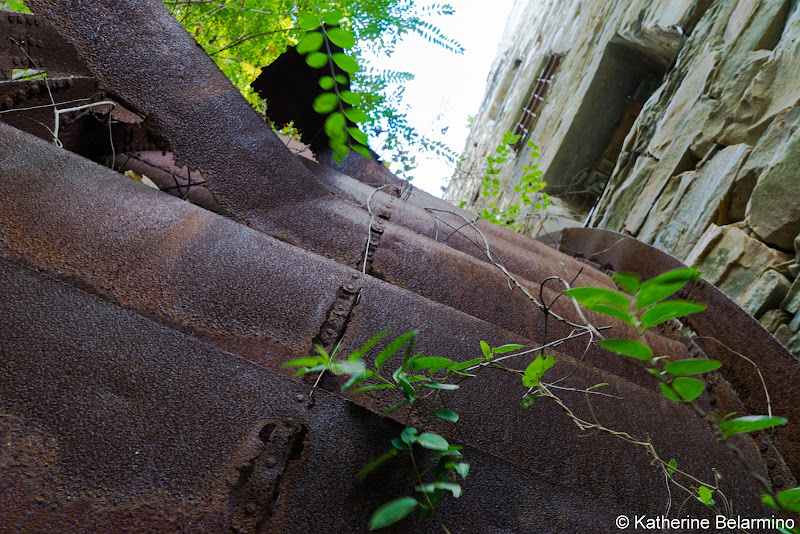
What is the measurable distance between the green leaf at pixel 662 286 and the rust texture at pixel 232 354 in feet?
1.38

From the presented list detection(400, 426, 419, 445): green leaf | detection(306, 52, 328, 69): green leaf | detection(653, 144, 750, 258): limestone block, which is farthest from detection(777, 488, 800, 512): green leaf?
detection(653, 144, 750, 258): limestone block

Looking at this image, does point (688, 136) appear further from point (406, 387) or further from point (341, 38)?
point (406, 387)

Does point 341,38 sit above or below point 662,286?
above

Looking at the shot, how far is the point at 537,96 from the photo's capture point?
8594mm

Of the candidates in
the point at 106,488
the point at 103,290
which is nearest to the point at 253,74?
the point at 103,290

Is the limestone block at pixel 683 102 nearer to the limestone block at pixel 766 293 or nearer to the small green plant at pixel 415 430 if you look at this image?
the limestone block at pixel 766 293

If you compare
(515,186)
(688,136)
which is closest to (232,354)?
(688,136)

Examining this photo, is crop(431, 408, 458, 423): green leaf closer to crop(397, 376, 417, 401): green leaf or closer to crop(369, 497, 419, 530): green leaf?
crop(397, 376, 417, 401): green leaf

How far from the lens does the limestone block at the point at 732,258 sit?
101 inches

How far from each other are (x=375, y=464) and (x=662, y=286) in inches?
18.9

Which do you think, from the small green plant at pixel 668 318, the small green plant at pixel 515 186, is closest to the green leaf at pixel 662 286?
the small green plant at pixel 668 318

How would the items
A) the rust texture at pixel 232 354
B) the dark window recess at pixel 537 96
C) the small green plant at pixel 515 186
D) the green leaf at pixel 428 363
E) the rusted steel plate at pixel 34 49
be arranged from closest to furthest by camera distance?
the rust texture at pixel 232 354 → the green leaf at pixel 428 363 → the rusted steel plate at pixel 34 49 → the small green plant at pixel 515 186 → the dark window recess at pixel 537 96

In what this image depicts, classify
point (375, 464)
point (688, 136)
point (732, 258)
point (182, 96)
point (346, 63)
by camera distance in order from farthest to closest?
point (688, 136)
point (732, 258)
point (182, 96)
point (346, 63)
point (375, 464)

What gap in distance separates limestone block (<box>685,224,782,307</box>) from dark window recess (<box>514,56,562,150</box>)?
562 centimetres
